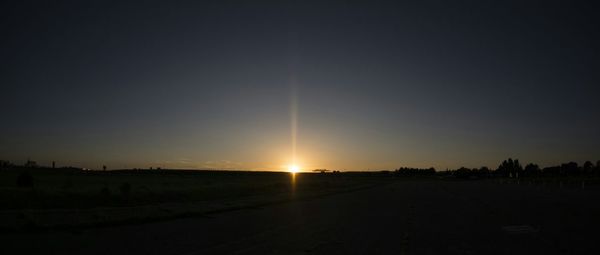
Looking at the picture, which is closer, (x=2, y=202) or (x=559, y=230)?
(x=559, y=230)

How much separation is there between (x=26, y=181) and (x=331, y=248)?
1744 inches

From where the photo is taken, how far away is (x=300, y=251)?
520 inches

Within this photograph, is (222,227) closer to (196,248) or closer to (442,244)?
(196,248)

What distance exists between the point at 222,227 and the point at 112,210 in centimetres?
564

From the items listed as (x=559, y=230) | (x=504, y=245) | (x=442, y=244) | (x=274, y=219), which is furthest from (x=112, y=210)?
(x=559, y=230)

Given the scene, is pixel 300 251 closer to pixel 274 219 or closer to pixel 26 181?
pixel 274 219

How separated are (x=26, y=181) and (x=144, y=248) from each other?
4155 centimetres

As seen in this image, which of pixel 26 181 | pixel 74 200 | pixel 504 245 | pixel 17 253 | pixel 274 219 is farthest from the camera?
pixel 26 181

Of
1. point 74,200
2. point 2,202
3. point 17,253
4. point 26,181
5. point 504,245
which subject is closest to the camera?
point 17,253

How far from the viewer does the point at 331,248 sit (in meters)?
13.8

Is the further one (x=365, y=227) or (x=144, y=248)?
(x=365, y=227)

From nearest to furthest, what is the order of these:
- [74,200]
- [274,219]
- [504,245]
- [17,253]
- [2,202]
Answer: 1. [17,253]
2. [504,245]
3. [2,202]
4. [274,219]
5. [74,200]

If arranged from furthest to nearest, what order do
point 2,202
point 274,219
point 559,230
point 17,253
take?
point 274,219 → point 2,202 → point 559,230 → point 17,253

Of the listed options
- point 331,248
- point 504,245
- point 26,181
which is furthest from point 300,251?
point 26,181
